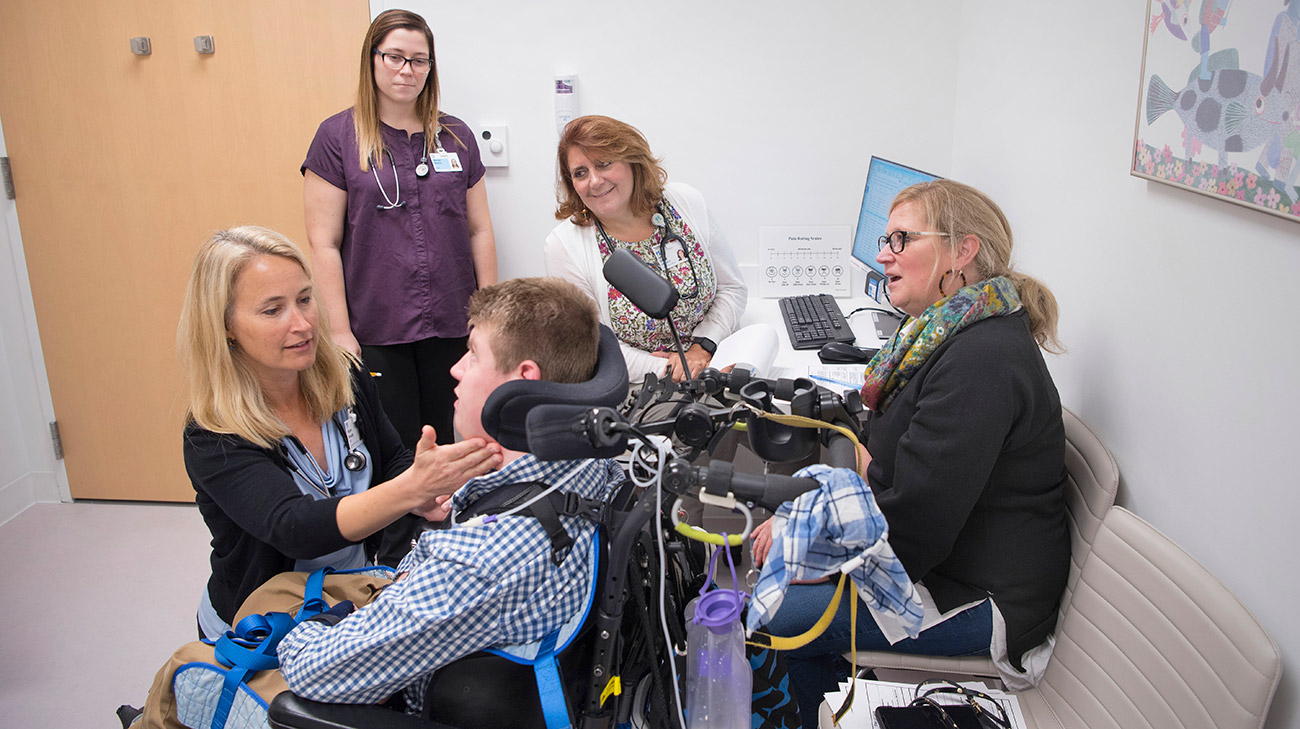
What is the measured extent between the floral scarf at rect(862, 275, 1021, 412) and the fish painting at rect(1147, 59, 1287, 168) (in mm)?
363

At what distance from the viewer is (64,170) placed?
10.1ft

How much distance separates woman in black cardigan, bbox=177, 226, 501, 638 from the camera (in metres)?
1.45

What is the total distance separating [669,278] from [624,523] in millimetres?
1575

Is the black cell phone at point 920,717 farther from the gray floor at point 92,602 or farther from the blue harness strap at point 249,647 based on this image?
the gray floor at point 92,602

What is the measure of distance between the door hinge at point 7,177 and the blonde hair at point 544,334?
2.81 metres

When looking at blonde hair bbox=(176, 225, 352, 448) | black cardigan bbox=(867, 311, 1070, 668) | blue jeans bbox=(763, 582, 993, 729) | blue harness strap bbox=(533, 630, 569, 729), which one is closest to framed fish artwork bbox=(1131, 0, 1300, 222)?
black cardigan bbox=(867, 311, 1070, 668)

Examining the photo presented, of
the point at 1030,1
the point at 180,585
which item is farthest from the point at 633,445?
the point at 180,585

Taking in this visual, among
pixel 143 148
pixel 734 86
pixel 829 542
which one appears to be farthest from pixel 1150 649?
pixel 143 148

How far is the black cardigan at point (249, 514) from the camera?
56.8 inches

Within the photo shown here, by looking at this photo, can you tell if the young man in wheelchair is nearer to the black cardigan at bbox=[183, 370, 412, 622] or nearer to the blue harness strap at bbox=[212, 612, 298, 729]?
the blue harness strap at bbox=[212, 612, 298, 729]

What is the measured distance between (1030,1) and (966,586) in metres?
1.56

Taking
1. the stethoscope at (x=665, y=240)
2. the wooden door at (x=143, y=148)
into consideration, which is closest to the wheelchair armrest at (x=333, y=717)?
the stethoscope at (x=665, y=240)

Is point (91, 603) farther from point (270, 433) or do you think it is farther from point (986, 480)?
point (986, 480)

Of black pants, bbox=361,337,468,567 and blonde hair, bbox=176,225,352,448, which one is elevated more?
blonde hair, bbox=176,225,352,448
